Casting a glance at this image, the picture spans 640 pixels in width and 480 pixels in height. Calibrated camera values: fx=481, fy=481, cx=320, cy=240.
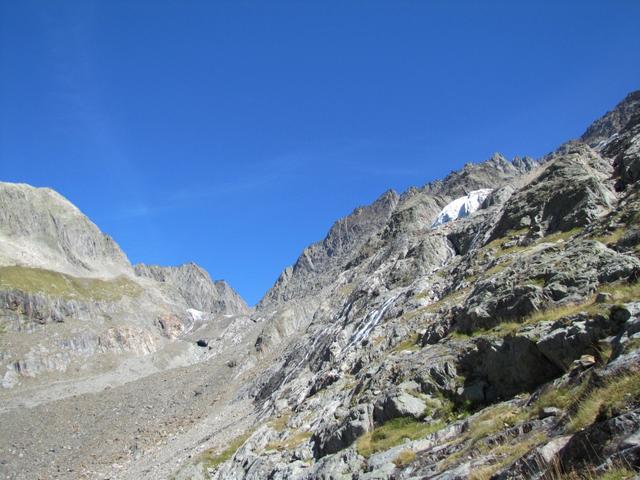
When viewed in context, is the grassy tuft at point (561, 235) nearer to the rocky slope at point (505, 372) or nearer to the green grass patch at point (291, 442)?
the rocky slope at point (505, 372)

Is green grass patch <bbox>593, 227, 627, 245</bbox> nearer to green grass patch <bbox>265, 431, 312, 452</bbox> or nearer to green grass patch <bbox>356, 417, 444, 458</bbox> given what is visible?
green grass patch <bbox>356, 417, 444, 458</bbox>

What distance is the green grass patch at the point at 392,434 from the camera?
19958 millimetres

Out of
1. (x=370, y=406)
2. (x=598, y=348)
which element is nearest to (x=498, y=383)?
(x=598, y=348)

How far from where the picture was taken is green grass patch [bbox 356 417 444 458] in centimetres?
1996

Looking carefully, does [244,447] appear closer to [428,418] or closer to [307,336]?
[428,418]

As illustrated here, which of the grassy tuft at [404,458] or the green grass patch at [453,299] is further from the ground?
the green grass patch at [453,299]

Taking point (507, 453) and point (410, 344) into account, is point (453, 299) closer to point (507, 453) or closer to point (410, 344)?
point (410, 344)

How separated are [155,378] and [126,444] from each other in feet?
154

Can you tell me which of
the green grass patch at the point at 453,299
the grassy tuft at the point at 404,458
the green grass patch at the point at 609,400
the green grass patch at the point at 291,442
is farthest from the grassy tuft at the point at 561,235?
the green grass patch at the point at 609,400

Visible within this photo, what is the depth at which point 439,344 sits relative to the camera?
90.3ft

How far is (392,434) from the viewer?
21172 mm

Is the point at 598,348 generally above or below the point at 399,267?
below

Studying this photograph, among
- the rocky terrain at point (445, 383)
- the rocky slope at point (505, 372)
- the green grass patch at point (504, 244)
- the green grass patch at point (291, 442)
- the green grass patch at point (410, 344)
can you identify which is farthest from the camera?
the green grass patch at point (504, 244)

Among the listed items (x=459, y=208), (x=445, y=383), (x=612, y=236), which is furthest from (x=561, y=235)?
(x=459, y=208)
